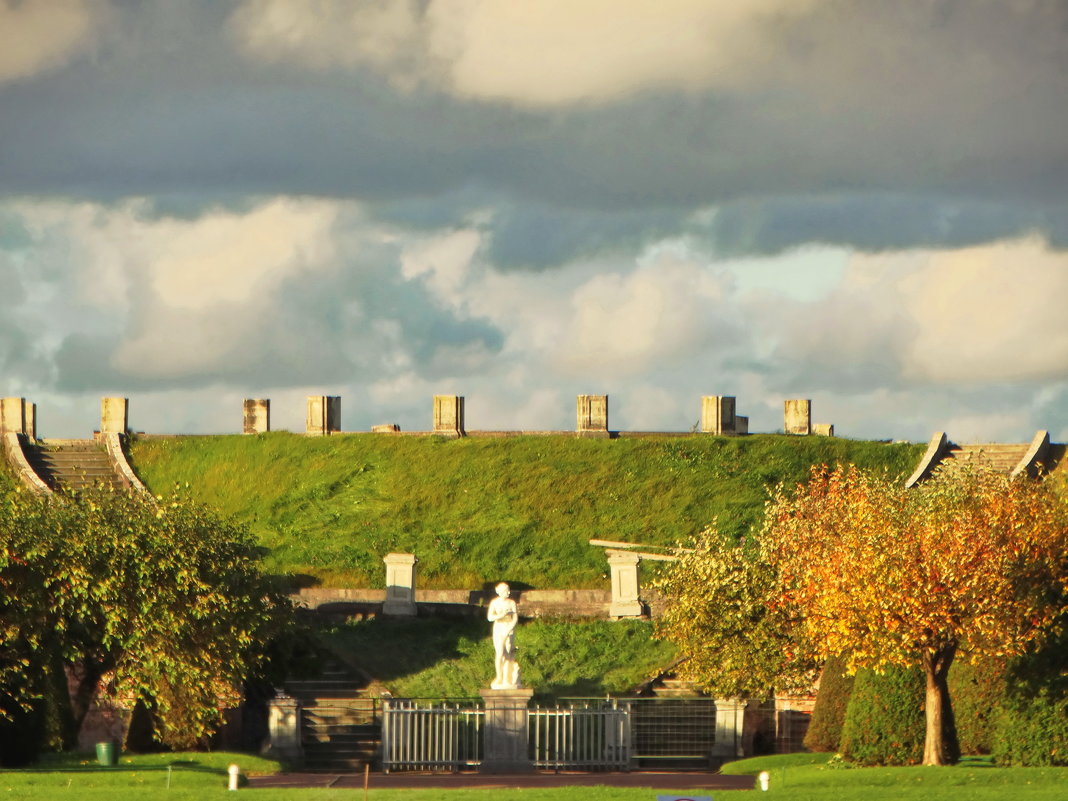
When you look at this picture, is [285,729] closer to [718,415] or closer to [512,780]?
[512,780]

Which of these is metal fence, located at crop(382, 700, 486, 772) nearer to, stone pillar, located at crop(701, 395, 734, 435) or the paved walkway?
the paved walkway

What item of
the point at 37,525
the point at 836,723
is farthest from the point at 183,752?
the point at 836,723

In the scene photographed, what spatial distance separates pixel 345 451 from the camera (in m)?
69.4

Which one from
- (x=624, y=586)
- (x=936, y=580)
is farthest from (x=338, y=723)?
(x=936, y=580)

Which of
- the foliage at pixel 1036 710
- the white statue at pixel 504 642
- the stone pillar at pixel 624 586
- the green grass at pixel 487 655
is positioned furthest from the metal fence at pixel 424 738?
the foliage at pixel 1036 710

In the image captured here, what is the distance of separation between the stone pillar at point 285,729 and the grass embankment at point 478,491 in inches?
588

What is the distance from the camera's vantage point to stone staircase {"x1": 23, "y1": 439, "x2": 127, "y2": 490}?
68.6 metres

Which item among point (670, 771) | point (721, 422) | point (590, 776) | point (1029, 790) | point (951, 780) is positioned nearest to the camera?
point (1029, 790)

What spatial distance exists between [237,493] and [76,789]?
34.1 m

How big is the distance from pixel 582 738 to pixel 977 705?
9.35 meters

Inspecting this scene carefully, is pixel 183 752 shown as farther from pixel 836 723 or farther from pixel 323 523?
pixel 323 523

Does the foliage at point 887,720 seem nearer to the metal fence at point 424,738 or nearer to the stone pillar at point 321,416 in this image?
the metal fence at point 424,738

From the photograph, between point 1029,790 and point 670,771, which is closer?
point 1029,790

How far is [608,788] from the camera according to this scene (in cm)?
3400
